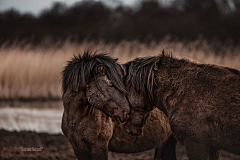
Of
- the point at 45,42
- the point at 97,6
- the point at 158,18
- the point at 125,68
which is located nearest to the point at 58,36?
the point at 45,42

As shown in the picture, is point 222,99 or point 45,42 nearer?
point 222,99

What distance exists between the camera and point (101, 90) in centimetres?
338

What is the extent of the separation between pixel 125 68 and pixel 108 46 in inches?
372

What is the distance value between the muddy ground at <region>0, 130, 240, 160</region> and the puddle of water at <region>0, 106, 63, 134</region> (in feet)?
6.22

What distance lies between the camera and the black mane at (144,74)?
348 cm

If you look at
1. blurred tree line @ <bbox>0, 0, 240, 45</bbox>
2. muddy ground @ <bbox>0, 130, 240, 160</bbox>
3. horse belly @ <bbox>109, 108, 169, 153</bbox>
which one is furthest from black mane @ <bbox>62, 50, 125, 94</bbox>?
blurred tree line @ <bbox>0, 0, 240, 45</bbox>

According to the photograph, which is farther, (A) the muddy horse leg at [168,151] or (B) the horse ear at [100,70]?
(A) the muddy horse leg at [168,151]

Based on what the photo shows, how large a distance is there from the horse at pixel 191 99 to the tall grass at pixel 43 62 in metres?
7.10

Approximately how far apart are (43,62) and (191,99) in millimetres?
9186

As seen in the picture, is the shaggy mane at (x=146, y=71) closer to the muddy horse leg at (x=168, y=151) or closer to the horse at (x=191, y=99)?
the horse at (x=191, y=99)

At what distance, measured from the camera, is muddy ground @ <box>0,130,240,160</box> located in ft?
21.8

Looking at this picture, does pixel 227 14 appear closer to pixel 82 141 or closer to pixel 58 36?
pixel 58 36

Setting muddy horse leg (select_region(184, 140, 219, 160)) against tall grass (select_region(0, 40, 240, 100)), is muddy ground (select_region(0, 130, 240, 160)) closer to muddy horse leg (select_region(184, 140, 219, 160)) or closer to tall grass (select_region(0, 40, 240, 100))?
tall grass (select_region(0, 40, 240, 100))

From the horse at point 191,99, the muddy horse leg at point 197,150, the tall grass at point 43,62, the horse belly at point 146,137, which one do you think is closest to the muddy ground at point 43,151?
the horse belly at point 146,137
